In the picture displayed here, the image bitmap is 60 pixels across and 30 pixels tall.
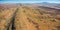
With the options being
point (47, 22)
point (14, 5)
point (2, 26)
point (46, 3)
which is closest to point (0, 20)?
point (2, 26)

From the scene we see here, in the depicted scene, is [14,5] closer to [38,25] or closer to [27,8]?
[27,8]

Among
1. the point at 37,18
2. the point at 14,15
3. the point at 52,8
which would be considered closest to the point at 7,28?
the point at 14,15

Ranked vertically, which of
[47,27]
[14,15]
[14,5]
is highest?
[14,5]

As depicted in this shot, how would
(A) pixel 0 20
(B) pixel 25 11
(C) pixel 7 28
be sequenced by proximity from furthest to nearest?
A: (B) pixel 25 11 < (A) pixel 0 20 < (C) pixel 7 28

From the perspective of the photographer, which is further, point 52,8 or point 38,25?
point 52,8

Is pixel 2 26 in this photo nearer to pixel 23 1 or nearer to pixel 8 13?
pixel 8 13

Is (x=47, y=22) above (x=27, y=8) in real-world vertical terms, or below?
below

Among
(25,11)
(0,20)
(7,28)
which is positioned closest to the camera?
(7,28)
